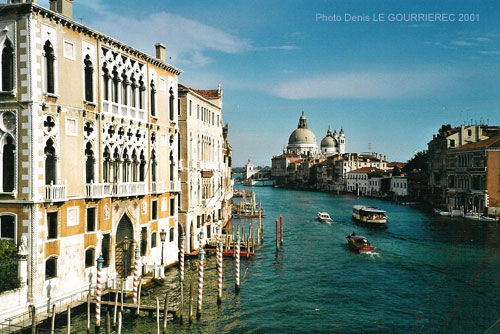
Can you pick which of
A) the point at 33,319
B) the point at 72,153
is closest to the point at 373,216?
the point at 72,153

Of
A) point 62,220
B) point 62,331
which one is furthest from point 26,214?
point 62,331

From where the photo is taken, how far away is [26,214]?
12.0 metres

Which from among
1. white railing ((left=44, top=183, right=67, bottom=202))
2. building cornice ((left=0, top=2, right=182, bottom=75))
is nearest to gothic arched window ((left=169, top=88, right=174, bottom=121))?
building cornice ((left=0, top=2, right=182, bottom=75))

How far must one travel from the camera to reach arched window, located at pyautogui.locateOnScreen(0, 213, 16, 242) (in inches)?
476

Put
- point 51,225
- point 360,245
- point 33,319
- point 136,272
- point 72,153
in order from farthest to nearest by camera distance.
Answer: point 360,245 → point 136,272 → point 72,153 → point 51,225 → point 33,319

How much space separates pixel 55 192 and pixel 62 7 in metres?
5.60

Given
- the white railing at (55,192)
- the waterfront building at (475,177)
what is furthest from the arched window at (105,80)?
the waterfront building at (475,177)

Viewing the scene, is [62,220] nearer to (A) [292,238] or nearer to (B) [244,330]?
(B) [244,330]

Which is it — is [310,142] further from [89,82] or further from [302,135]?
[89,82]

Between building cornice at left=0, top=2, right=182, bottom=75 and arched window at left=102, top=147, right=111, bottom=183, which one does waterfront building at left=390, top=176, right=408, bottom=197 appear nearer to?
building cornice at left=0, top=2, right=182, bottom=75

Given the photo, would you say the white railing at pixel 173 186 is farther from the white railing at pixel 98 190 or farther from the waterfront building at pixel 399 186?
the waterfront building at pixel 399 186

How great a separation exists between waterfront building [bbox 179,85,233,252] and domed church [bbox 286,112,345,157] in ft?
389

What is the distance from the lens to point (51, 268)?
12.7m

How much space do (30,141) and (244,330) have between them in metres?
8.15
